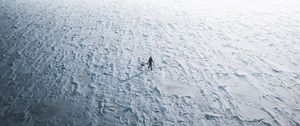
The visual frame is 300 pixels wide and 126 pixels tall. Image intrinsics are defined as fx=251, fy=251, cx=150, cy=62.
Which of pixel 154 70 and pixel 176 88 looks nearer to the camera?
pixel 176 88

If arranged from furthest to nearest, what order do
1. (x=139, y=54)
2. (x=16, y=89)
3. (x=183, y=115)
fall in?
(x=139, y=54) < (x=16, y=89) < (x=183, y=115)

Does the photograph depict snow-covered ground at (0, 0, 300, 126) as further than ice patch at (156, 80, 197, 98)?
No

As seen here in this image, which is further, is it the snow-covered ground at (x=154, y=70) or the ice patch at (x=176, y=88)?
the ice patch at (x=176, y=88)

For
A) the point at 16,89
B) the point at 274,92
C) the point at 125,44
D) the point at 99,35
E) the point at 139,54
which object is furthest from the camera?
the point at 99,35

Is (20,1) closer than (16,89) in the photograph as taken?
No

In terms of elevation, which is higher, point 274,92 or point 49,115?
point 274,92

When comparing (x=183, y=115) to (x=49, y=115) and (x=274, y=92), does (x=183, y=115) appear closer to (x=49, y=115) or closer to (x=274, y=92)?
(x=274, y=92)

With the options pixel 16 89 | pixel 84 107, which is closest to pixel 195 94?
pixel 84 107
